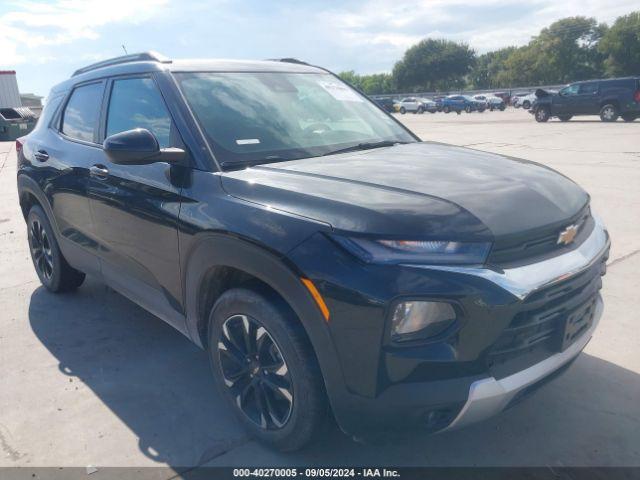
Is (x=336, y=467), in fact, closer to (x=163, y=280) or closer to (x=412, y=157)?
(x=163, y=280)

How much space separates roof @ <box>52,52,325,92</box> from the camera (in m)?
3.23

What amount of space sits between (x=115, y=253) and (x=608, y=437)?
290cm

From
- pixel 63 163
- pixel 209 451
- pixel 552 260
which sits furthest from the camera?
pixel 63 163

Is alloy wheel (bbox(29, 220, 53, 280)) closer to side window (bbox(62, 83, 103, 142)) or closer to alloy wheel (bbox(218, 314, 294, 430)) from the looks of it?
side window (bbox(62, 83, 103, 142))

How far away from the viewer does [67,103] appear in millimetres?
4332

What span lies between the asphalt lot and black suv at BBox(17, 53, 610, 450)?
1.09 ft

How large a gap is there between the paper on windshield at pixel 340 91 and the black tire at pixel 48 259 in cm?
247

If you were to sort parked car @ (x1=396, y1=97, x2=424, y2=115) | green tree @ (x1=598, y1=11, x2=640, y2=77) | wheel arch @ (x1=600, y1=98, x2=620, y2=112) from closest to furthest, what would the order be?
1. wheel arch @ (x1=600, y1=98, x2=620, y2=112)
2. parked car @ (x1=396, y1=97, x2=424, y2=115)
3. green tree @ (x1=598, y1=11, x2=640, y2=77)

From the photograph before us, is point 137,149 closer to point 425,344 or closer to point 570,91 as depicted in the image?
point 425,344

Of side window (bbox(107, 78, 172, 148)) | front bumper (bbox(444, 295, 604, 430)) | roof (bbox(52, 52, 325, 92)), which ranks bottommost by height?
front bumper (bbox(444, 295, 604, 430))

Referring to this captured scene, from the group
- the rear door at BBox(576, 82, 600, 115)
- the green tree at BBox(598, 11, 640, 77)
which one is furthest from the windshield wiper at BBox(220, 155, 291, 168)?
the green tree at BBox(598, 11, 640, 77)

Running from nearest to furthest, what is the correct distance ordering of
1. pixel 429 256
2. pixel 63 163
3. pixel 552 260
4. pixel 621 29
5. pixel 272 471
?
pixel 429 256 → pixel 552 260 → pixel 272 471 → pixel 63 163 → pixel 621 29

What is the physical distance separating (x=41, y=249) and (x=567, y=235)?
14.1 feet

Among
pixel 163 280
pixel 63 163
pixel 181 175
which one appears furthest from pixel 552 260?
pixel 63 163
